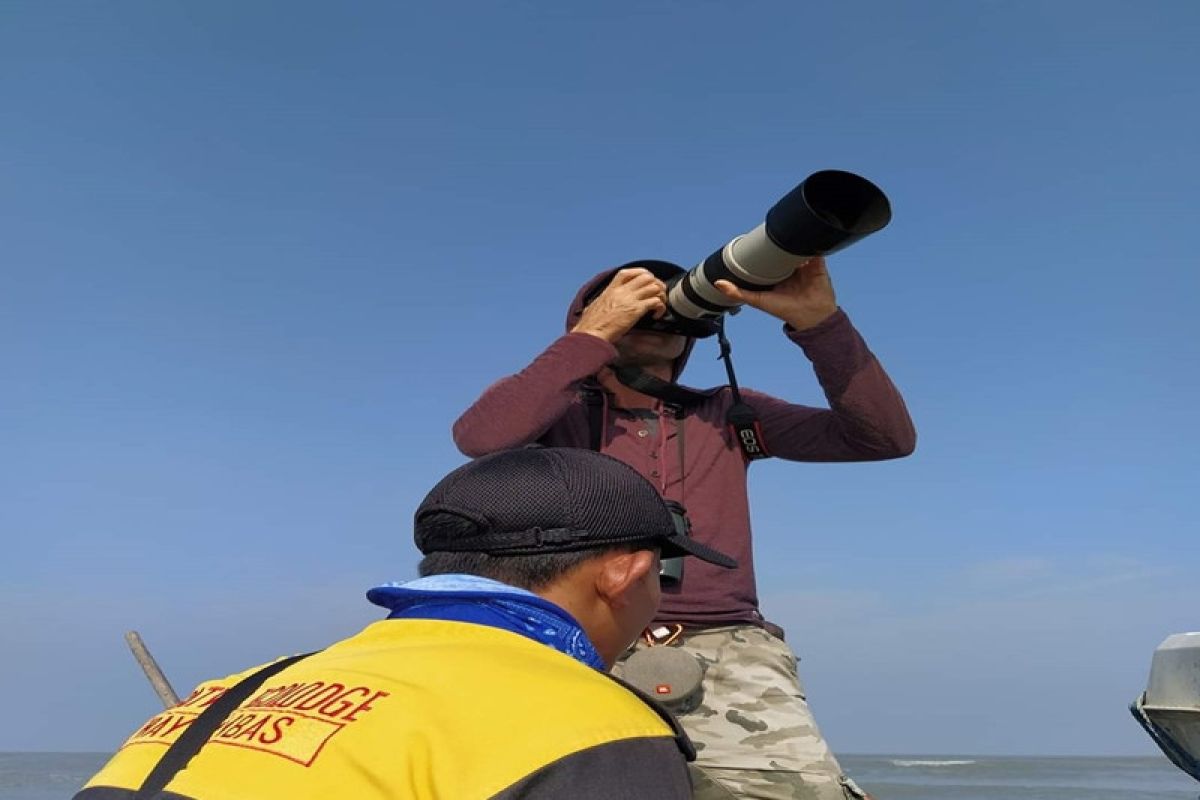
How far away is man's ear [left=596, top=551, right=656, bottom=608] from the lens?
2064mm

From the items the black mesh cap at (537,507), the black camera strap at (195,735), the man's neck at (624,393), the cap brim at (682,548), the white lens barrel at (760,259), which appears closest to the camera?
the black camera strap at (195,735)

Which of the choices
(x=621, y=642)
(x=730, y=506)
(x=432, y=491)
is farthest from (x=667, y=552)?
(x=730, y=506)

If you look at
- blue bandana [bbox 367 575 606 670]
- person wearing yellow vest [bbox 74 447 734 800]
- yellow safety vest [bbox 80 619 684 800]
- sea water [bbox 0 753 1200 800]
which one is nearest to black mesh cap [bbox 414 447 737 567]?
person wearing yellow vest [bbox 74 447 734 800]

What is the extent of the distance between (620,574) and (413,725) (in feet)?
2.34

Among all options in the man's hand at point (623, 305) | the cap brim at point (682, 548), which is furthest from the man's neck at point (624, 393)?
the cap brim at point (682, 548)

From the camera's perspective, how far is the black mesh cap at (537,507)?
1979 mm

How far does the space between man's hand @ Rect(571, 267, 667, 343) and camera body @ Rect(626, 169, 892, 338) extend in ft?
0.22

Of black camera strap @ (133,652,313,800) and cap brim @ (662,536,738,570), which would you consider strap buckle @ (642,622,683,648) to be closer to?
cap brim @ (662,536,738,570)

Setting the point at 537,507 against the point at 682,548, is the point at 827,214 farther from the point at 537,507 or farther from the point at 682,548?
the point at 537,507

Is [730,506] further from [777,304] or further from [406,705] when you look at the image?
[406,705]

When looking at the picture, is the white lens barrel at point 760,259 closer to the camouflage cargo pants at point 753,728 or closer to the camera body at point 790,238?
the camera body at point 790,238

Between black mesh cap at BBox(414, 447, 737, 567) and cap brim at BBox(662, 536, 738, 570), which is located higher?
black mesh cap at BBox(414, 447, 737, 567)

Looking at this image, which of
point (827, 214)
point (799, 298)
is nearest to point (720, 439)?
point (799, 298)

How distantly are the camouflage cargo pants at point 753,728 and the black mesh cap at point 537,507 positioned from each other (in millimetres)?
1389
